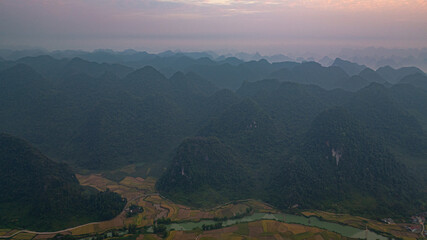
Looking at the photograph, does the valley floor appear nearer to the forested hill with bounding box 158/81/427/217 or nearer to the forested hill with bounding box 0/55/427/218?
the forested hill with bounding box 158/81/427/217

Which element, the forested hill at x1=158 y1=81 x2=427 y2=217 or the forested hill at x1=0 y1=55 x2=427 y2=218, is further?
the forested hill at x1=0 y1=55 x2=427 y2=218

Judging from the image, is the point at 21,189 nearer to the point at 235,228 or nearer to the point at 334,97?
the point at 235,228

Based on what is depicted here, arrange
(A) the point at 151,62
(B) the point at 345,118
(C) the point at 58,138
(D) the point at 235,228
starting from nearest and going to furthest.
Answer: (D) the point at 235,228 < (B) the point at 345,118 < (C) the point at 58,138 < (A) the point at 151,62

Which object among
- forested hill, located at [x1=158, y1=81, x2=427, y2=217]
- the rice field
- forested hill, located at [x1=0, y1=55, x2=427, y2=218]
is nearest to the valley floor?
the rice field

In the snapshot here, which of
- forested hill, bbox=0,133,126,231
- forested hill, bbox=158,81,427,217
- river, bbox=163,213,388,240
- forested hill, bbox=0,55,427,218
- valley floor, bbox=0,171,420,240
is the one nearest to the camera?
valley floor, bbox=0,171,420,240

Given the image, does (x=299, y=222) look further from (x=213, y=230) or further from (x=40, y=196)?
(x=40, y=196)

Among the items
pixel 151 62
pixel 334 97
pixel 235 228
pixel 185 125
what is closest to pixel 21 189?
pixel 235 228

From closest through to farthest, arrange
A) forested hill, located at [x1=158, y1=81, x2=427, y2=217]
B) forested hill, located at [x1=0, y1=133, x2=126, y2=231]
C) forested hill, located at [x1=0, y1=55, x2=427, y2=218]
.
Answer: forested hill, located at [x1=0, y1=133, x2=126, y2=231] < forested hill, located at [x1=158, y1=81, x2=427, y2=217] < forested hill, located at [x1=0, y1=55, x2=427, y2=218]

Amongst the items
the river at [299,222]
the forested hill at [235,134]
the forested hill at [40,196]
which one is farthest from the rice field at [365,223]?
the forested hill at [40,196]
